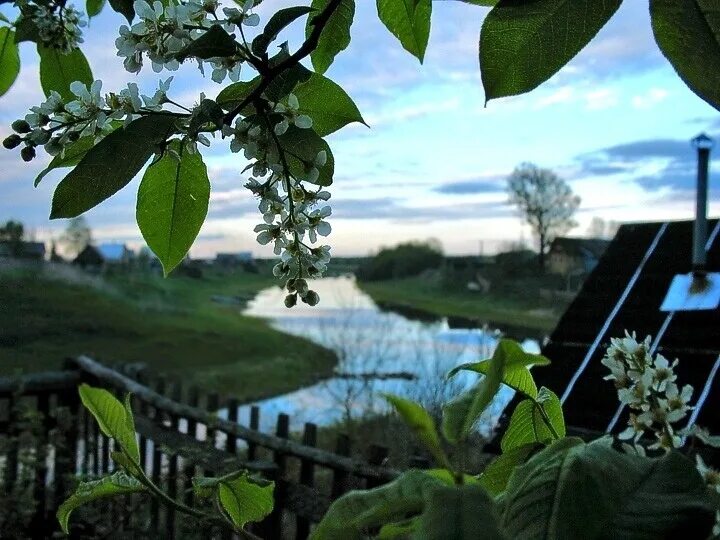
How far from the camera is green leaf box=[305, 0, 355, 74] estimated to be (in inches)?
14.0

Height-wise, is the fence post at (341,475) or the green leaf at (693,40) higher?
the green leaf at (693,40)

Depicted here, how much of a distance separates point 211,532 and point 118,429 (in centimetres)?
177

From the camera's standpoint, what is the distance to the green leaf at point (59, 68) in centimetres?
49

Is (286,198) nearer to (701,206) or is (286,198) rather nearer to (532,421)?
(532,421)

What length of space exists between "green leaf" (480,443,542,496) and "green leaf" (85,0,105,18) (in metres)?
0.41

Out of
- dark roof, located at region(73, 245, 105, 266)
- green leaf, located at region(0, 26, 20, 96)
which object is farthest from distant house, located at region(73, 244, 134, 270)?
green leaf, located at region(0, 26, 20, 96)

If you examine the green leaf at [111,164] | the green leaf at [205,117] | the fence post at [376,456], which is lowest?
the fence post at [376,456]

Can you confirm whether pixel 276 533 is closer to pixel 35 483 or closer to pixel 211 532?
pixel 211 532

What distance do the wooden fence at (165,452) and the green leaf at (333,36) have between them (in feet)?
4.42

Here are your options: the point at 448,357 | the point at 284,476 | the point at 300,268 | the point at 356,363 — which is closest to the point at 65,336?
the point at 356,363

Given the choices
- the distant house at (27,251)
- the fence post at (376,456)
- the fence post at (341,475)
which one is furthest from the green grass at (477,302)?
the fence post at (376,456)

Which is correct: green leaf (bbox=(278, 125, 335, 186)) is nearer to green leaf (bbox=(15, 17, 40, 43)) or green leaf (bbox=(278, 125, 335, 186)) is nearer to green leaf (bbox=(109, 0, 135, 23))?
green leaf (bbox=(109, 0, 135, 23))

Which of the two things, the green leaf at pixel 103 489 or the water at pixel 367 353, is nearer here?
the green leaf at pixel 103 489

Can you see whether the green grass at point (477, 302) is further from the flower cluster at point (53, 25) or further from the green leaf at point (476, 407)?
the green leaf at point (476, 407)
